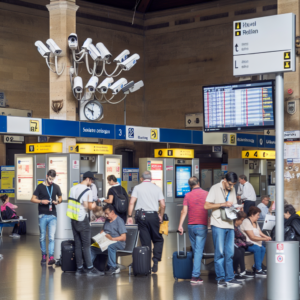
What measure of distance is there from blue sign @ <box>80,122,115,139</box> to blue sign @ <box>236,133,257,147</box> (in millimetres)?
5941

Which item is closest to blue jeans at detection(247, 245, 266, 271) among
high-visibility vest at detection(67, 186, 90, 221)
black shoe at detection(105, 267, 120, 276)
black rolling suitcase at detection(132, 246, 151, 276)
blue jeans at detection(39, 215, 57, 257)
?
A: black rolling suitcase at detection(132, 246, 151, 276)

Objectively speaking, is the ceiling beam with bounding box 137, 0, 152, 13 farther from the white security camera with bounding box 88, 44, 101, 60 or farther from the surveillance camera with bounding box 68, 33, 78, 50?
the surveillance camera with bounding box 68, 33, 78, 50

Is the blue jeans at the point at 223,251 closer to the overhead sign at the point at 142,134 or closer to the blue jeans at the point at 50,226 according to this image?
the blue jeans at the point at 50,226

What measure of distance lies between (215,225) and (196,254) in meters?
0.57

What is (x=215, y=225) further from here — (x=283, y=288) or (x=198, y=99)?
(x=198, y=99)

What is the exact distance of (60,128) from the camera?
13.7 metres

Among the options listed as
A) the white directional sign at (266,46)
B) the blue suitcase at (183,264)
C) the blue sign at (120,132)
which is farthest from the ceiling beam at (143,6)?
the blue suitcase at (183,264)

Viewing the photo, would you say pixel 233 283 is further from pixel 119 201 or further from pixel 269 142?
pixel 269 142

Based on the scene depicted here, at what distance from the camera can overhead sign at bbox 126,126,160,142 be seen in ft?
50.0

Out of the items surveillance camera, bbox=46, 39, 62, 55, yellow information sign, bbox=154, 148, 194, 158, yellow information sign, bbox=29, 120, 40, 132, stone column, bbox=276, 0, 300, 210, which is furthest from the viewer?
yellow information sign, bbox=154, 148, 194, 158

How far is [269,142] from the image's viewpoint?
2097cm

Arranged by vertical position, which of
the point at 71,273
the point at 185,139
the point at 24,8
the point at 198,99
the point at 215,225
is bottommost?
the point at 71,273

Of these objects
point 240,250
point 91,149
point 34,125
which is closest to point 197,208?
point 240,250

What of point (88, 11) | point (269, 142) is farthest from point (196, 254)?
point (88, 11)
